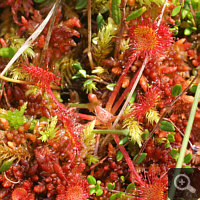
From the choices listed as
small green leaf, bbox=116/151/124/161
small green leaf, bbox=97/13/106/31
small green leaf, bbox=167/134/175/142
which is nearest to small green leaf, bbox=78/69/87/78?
small green leaf, bbox=97/13/106/31

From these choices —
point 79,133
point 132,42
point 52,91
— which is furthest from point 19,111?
point 132,42

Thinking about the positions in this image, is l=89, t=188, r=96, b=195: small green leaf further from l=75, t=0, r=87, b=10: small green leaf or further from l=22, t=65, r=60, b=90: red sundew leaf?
l=75, t=0, r=87, b=10: small green leaf

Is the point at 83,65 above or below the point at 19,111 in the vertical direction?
above

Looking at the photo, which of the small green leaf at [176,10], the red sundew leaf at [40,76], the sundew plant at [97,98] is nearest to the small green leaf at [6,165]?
the sundew plant at [97,98]

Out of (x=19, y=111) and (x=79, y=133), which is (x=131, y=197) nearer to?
(x=79, y=133)

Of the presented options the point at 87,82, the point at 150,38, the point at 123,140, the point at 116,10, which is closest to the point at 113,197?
the point at 123,140

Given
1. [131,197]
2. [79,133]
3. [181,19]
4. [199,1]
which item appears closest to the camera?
[131,197]

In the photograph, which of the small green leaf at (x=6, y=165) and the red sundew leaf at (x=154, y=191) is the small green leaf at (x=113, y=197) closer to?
the red sundew leaf at (x=154, y=191)

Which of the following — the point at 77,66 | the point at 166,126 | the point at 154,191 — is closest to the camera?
the point at 154,191

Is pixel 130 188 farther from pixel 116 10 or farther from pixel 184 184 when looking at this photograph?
pixel 116 10

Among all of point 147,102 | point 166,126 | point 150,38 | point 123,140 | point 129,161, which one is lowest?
Answer: point 129,161

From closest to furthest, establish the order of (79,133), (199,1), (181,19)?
(79,133), (199,1), (181,19)
